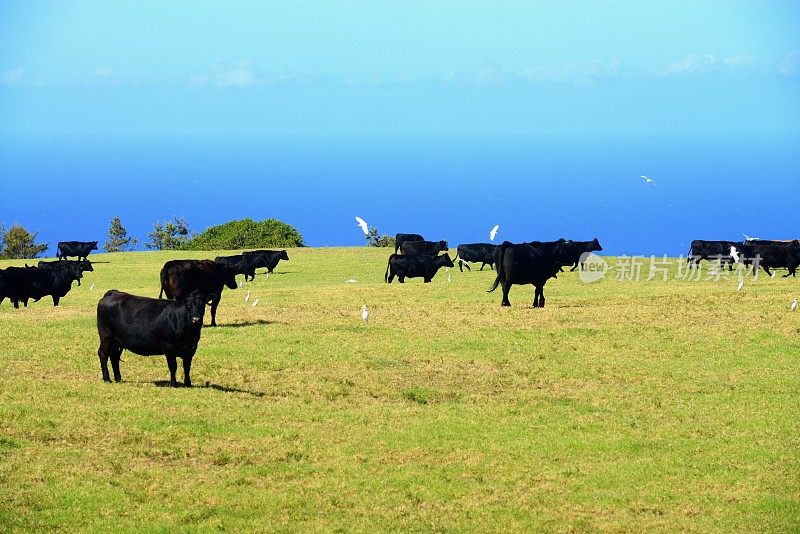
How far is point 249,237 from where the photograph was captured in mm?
71812

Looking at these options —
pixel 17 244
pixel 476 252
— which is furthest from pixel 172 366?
pixel 17 244

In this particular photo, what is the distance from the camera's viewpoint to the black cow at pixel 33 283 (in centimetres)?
3425

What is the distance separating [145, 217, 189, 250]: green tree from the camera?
9233 centimetres

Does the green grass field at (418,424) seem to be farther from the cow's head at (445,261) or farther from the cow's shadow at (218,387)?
the cow's head at (445,261)

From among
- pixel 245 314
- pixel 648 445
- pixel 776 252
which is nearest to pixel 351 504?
pixel 648 445

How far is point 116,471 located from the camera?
1483 cm

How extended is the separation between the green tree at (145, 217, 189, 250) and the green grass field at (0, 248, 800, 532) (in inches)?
2492

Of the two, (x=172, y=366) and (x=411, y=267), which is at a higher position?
(x=411, y=267)

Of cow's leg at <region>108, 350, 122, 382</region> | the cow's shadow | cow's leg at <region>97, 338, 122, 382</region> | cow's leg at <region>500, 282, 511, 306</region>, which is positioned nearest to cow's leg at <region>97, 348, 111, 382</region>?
cow's leg at <region>97, 338, 122, 382</region>

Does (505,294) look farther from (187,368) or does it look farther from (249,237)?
(249,237)

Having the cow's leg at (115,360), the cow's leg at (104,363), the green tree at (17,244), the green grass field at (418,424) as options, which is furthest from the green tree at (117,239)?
the cow's leg at (104,363)

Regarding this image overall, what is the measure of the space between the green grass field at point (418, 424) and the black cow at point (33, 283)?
493 cm

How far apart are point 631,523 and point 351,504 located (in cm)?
317

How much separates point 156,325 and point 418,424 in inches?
181
